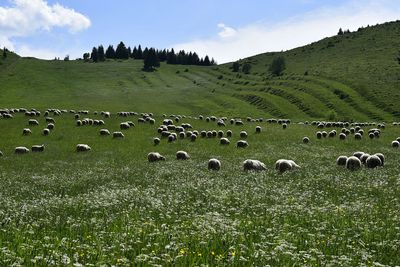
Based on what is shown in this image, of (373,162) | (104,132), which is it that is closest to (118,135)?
(104,132)

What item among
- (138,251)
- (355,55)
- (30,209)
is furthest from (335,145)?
(355,55)

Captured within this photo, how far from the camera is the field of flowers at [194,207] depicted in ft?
28.7

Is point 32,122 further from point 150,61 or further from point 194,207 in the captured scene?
point 150,61

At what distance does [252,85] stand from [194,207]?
359 ft

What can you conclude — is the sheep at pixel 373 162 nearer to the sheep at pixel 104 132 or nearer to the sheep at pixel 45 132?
the sheep at pixel 104 132

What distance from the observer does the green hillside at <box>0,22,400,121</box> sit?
89625mm

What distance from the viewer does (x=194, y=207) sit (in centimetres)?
1561

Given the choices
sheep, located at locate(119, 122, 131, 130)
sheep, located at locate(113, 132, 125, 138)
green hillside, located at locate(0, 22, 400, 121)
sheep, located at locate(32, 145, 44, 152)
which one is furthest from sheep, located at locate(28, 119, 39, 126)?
green hillside, located at locate(0, 22, 400, 121)

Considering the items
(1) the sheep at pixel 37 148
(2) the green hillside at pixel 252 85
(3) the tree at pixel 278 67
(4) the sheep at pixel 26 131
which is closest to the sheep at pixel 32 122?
(4) the sheep at pixel 26 131

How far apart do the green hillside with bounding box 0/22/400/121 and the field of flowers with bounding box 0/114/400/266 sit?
44115 mm

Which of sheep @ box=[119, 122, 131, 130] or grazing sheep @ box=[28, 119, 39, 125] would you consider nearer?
sheep @ box=[119, 122, 131, 130]

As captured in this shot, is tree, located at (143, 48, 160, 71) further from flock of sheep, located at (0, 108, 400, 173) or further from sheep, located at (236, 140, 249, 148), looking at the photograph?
sheep, located at (236, 140, 249, 148)

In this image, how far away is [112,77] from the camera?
492 feet

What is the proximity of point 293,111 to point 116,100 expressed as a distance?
42872 mm
